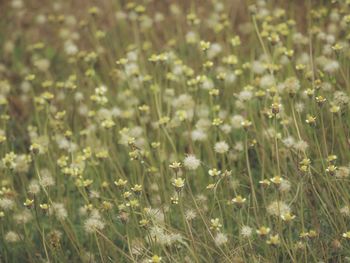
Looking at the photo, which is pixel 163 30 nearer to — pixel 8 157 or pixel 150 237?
pixel 8 157

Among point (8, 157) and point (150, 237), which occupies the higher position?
point (8, 157)

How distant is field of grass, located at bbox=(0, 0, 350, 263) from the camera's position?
99.0 inches

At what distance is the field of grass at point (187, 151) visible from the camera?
2.51 m

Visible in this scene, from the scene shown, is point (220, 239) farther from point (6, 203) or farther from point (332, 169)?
point (6, 203)

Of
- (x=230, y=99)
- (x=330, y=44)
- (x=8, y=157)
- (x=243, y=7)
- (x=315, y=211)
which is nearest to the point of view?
(x=315, y=211)

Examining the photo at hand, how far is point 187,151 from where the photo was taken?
3.50 m

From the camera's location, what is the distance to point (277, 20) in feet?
13.9

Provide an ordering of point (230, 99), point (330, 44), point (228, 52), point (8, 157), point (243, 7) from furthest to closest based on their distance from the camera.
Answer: point (243, 7) < point (228, 52) < point (230, 99) < point (330, 44) < point (8, 157)

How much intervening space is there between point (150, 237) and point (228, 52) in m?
1.81

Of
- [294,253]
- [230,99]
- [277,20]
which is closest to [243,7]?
[277,20]

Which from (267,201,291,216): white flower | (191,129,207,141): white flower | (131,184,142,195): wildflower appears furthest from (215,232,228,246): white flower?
(191,129,207,141): white flower

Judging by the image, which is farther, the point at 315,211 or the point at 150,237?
the point at 315,211

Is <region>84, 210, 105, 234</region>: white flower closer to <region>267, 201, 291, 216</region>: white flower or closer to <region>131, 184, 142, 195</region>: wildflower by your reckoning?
<region>131, 184, 142, 195</region>: wildflower

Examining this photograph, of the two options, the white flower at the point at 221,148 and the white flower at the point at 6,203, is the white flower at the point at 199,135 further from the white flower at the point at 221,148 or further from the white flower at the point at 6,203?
the white flower at the point at 6,203
